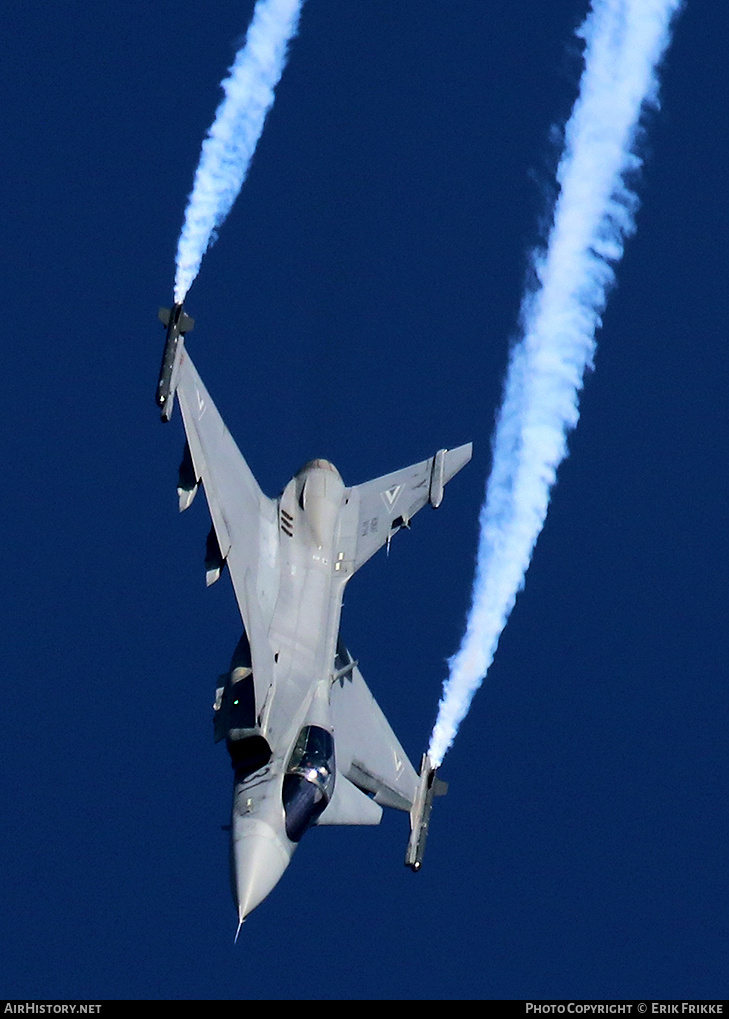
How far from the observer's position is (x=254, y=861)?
35.1 m

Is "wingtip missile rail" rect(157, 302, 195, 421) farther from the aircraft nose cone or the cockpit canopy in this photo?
the aircraft nose cone

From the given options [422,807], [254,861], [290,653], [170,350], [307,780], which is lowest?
[254,861]

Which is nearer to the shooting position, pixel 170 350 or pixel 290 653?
pixel 170 350

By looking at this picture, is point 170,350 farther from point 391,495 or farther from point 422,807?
point 422,807

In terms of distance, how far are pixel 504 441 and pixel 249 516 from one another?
201 inches

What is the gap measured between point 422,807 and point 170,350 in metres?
10.2

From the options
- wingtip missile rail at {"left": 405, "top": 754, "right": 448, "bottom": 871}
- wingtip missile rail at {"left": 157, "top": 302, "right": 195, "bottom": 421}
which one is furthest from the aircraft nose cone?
wingtip missile rail at {"left": 157, "top": 302, "right": 195, "bottom": 421}

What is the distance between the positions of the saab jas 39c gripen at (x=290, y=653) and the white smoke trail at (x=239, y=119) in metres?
2.39

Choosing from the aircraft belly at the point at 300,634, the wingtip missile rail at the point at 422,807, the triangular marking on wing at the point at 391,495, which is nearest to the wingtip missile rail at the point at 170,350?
the aircraft belly at the point at 300,634

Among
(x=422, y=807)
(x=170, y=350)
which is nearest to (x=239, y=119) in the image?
(x=170, y=350)

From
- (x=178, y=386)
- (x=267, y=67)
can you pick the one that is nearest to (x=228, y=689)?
(x=178, y=386)

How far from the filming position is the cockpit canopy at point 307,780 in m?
36.3
